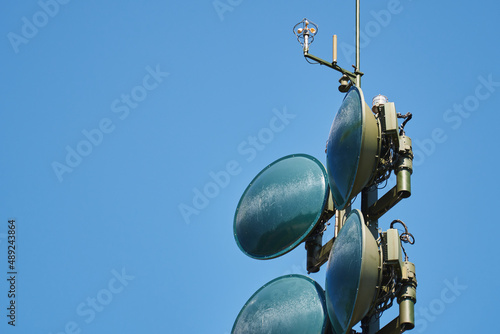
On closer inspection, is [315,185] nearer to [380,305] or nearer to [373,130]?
[373,130]

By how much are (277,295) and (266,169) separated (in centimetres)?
305

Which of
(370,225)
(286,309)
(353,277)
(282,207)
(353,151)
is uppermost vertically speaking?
(282,207)

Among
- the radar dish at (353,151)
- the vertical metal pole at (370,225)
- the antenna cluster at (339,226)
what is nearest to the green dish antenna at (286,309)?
the antenna cluster at (339,226)

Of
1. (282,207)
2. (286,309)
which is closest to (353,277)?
(286,309)

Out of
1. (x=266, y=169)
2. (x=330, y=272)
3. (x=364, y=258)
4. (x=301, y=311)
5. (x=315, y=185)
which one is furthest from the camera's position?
(x=266, y=169)

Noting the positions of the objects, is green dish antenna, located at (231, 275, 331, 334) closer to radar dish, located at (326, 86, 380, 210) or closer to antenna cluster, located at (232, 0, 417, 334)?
antenna cluster, located at (232, 0, 417, 334)

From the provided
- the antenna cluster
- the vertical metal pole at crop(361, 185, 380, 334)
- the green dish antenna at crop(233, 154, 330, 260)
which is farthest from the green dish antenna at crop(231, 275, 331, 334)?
the vertical metal pole at crop(361, 185, 380, 334)

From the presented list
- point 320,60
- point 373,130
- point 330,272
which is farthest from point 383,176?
point 320,60

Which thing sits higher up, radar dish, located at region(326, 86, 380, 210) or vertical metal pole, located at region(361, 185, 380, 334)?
radar dish, located at region(326, 86, 380, 210)

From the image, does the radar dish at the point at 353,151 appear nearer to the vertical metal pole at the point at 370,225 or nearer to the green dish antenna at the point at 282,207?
the vertical metal pole at the point at 370,225

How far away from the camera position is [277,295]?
16.7 m

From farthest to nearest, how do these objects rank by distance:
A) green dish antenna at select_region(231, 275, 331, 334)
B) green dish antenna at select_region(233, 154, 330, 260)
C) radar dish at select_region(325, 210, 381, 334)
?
green dish antenna at select_region(233, 154, 330, 260)
green dish antenna at select_region(231, 275, 331, 334)
radar dish at select_region(325, 210, 381, 334)

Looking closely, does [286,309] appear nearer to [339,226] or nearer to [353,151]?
[339,226]

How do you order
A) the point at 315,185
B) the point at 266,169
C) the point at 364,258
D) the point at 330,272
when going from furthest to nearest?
the point at 266,169, the point at 315,185, the point at 330,272, the point at 364,258
